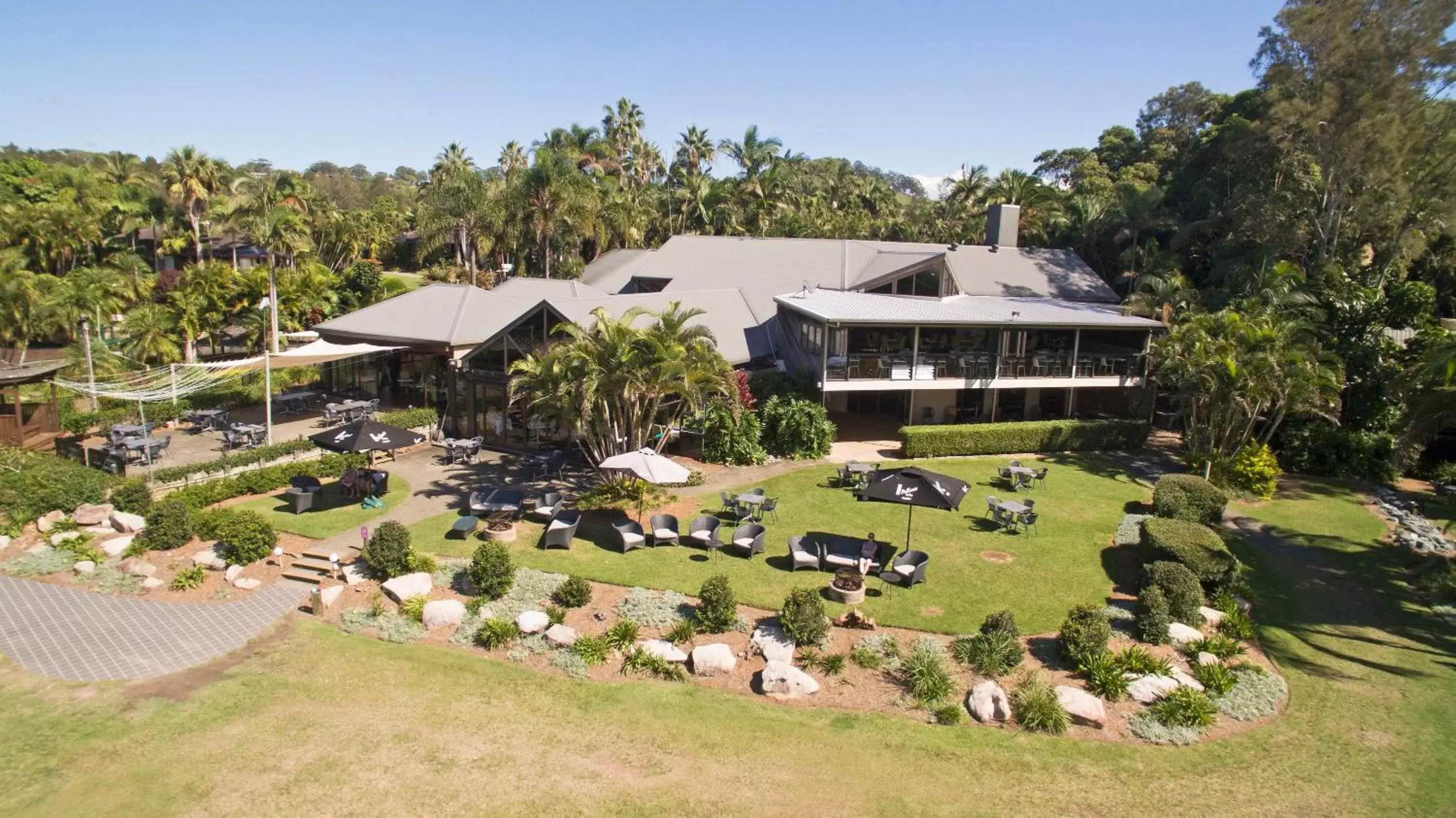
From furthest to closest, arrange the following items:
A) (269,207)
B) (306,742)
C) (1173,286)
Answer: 1. (269,207)
2. (1173,286)
3. (306,742)

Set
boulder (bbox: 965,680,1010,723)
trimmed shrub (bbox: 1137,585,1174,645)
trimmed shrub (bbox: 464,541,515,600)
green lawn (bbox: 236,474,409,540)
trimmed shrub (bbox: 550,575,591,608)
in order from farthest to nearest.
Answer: green lawn (bbox: 236,474,409,540) < trimmed shrub (bbox: 464,541,515,600) < trimmed shrub (bbox: 550,575,591,608) < trimmed shrub (bbox: 1137,585,1174,645) < boulder (bbox: 965,680,1010,723)

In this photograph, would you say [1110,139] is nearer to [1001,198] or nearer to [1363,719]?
[1001,198]

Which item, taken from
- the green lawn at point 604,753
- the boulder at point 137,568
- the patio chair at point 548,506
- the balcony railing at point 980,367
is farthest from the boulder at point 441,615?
the balcony railing at point 980,367

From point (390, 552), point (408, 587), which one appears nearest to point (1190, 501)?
point (408, 587)

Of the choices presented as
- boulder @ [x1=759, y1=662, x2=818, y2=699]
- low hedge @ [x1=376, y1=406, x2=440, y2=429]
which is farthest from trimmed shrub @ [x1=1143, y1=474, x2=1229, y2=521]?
low hedge @ [x1=376, y1=406, x2=440, y2=429]

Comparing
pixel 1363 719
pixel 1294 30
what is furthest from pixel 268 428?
pixel 1294 30

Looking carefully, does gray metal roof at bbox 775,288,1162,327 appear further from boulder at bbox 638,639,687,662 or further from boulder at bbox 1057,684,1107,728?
boulder at bbox 1057,684,1107,728
